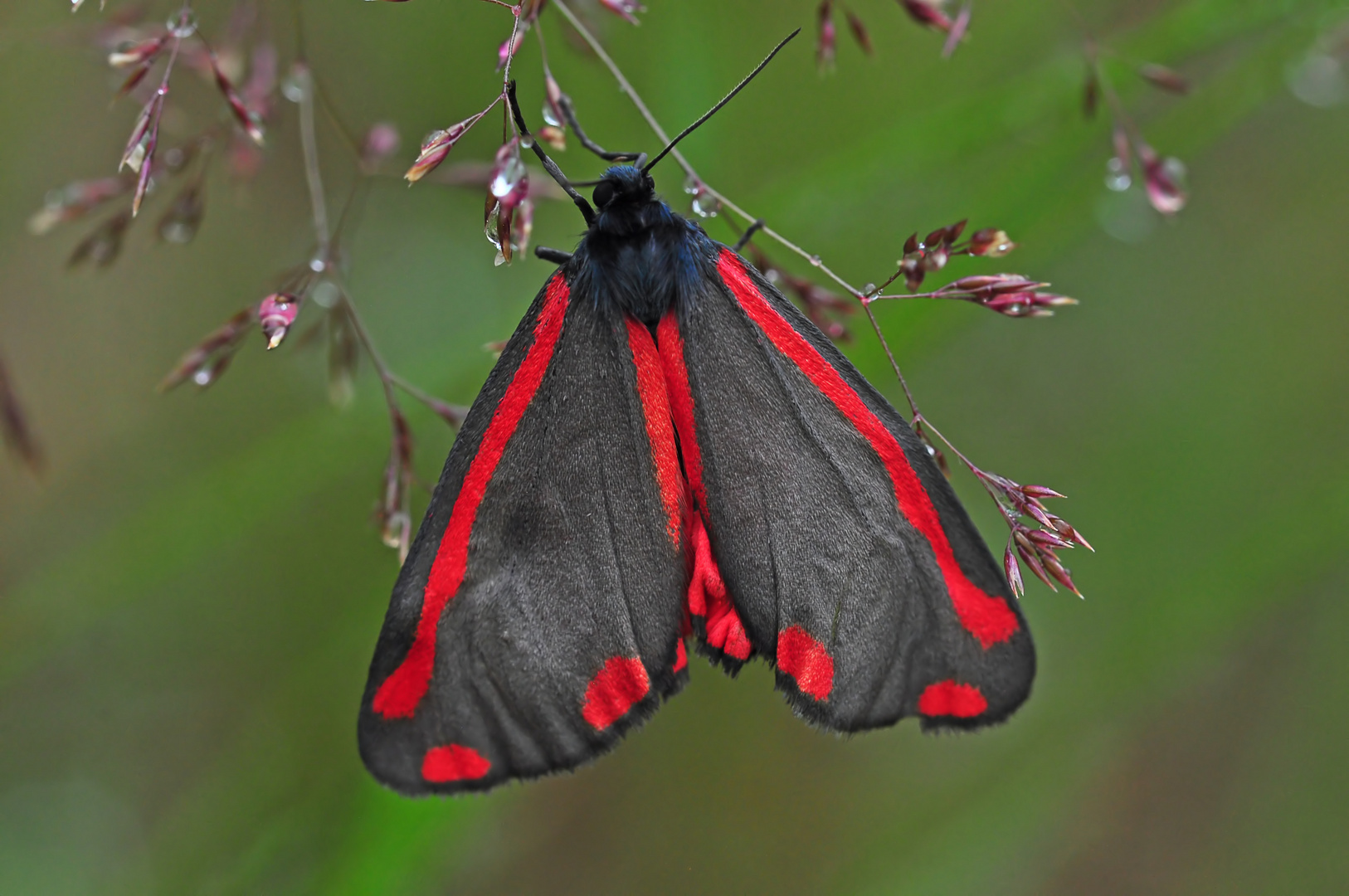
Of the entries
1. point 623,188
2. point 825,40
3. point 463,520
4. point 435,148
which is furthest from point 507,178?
point 825,40

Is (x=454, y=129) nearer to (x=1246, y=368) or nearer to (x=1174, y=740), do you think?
(x=1246, y=368)

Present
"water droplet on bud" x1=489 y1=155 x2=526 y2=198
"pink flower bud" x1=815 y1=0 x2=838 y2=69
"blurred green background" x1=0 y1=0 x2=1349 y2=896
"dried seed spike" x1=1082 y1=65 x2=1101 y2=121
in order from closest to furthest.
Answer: "water droplet on bud" x1=489 y1=155 x2=526 y2=198, "pink flower bud" x1=815 y1=0 x2=838 y2=69, "dried seed spike" x1=1082 y1=65 x2=1101 y2=121, "blurred green background" x1=0 y1=0 x2=1349 y2=896

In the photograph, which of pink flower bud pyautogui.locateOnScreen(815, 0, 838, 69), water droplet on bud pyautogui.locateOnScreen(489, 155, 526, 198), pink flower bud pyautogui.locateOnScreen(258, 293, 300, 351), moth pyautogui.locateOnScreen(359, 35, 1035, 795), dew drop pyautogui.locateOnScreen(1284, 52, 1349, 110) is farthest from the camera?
dew drop pyautogui.locateOnScreen(1284, 52, 1349, 110)

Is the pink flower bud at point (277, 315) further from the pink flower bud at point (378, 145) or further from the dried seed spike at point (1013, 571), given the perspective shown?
the dried seed spike at point (1013, 571)

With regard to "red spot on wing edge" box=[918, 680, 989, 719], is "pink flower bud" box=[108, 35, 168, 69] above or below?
above

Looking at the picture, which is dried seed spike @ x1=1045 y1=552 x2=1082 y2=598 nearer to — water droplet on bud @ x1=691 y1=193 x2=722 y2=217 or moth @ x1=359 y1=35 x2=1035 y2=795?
moth @ x1=359 y1=35 x2=1035 y2=795

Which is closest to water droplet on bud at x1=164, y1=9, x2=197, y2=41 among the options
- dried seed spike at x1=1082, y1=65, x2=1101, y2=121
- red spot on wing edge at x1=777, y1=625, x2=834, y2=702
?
red spot on wing edge at x1=777, y1=625, x2=834, y2=702
